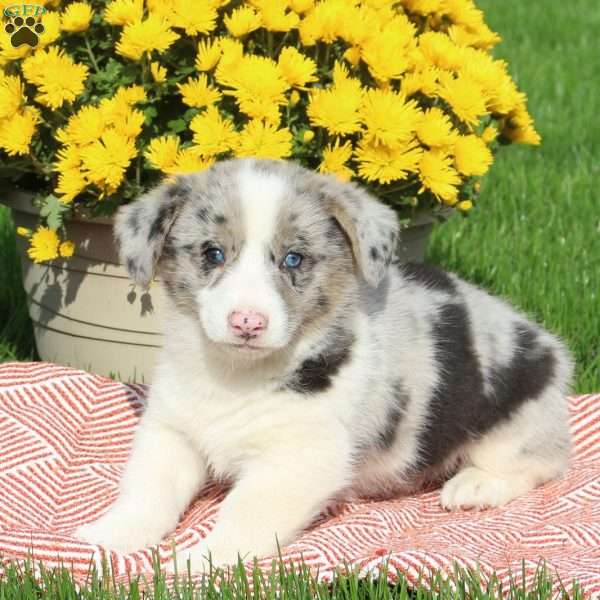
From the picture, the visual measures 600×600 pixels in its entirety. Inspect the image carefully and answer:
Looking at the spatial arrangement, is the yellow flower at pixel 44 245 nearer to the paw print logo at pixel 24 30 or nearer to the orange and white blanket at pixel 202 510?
the orange and white blanket at pixel 202 510

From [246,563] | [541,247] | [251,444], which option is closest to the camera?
[246,563]

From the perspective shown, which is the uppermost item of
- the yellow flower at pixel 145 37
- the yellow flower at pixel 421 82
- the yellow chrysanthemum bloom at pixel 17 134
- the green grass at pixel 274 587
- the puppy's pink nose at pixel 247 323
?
the yellow flower at pixel 145 37

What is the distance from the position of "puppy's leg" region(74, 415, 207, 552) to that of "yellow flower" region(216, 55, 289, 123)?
3.76ft

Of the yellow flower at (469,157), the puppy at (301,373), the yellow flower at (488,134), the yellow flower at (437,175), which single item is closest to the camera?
the puppy at (301,373)

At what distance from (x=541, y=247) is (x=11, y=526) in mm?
3264

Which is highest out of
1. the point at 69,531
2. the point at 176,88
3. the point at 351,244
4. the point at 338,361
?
the point at 176,88

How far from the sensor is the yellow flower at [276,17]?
13.4ft

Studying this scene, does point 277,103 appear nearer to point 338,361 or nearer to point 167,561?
point 338,361

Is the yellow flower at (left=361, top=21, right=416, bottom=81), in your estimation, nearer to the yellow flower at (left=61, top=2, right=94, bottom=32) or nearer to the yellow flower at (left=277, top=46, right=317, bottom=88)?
the yellow flower at (left=277, top=46, right=317, bottom=88)

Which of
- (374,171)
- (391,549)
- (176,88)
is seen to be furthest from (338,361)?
(176,88)

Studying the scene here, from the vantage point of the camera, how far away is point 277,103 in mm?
4051

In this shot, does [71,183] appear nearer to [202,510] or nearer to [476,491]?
[202,510]

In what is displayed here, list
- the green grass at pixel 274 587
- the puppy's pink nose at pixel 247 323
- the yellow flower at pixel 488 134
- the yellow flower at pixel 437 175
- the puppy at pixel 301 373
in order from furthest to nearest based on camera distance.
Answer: the yellow flower at pixel 488 134 → the yellow flower at pixel 437 175 → the puppy at pixel 301 373 → the puppy's pink nose at pixel 247 323 → the green grass at pixel 274 587

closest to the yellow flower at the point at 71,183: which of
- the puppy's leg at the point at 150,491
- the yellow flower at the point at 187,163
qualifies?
the yellow flower at the point at 187,163
